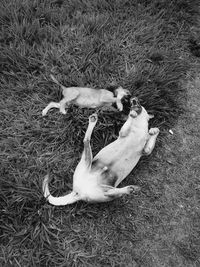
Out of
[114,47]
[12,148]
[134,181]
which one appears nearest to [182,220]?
[134,181]

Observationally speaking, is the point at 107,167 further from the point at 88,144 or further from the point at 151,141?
the point at 151,141

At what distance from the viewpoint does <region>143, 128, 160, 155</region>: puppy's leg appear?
333 cm

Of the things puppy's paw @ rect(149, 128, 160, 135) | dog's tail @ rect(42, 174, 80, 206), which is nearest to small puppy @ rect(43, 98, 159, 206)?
dog's tail @ rect(42, 174, 80, 206)

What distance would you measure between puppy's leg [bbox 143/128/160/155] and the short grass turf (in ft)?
0.72

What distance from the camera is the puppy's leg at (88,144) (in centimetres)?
309

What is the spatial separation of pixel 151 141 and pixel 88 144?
679 millimetres

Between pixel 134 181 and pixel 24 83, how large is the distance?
1.63 metres

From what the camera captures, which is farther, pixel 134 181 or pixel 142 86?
pixel 142 86

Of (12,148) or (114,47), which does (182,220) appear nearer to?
(12,148)

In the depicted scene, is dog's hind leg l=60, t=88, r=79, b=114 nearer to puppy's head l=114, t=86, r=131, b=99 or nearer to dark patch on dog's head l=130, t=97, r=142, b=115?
puppy's head l=114, t=86, r=131, b=99

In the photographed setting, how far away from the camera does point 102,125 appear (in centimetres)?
349

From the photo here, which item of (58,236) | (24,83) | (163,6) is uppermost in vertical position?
(163,6)

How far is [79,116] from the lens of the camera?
350 cm

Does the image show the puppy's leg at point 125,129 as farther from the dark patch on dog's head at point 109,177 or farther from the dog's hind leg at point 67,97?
the dog's hind leg at point 67,97
